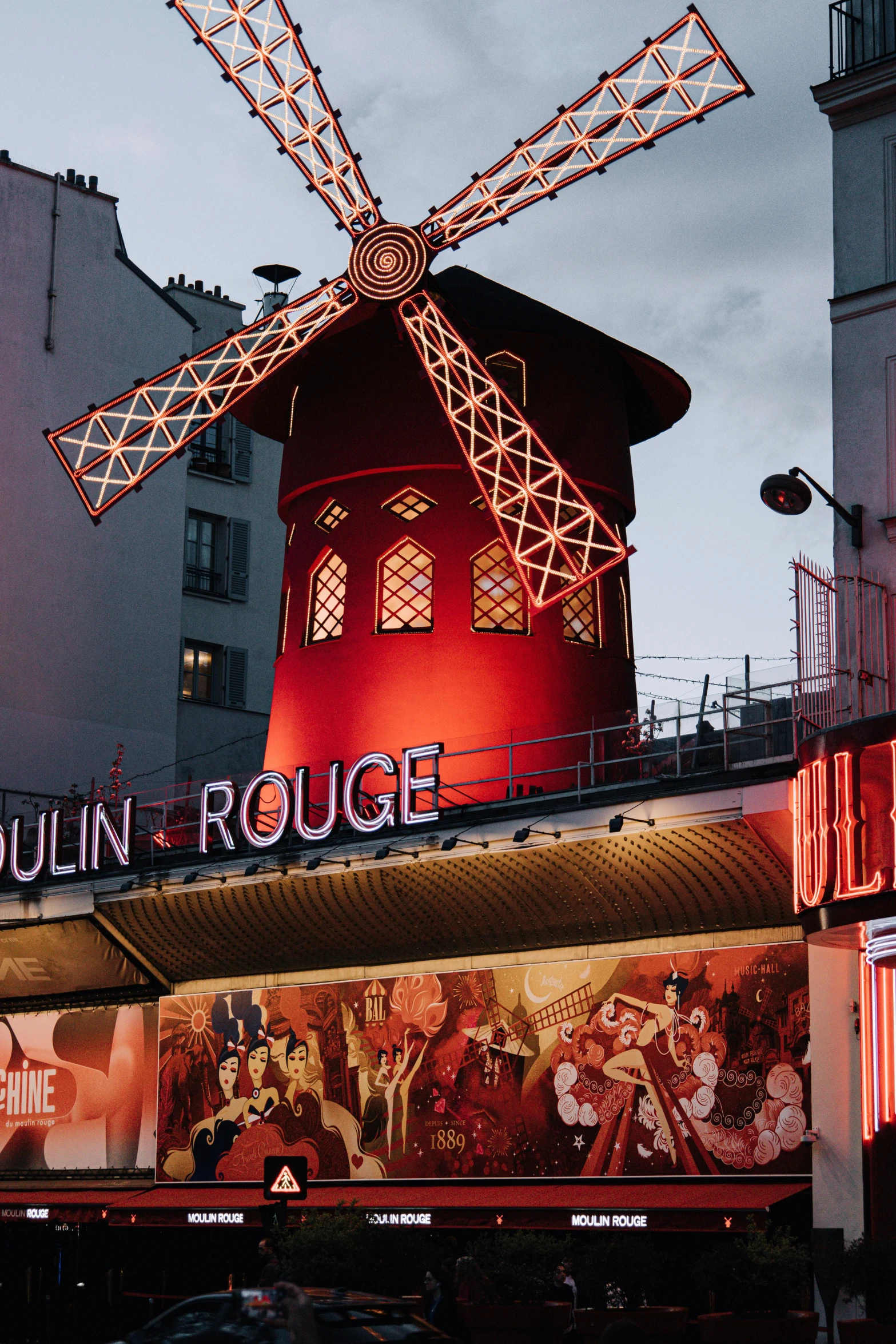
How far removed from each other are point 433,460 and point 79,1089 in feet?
24.1

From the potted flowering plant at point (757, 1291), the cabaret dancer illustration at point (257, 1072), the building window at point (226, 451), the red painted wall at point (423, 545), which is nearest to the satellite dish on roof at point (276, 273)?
the building window at point (226, 451)

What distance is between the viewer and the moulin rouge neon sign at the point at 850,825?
32.7 feet

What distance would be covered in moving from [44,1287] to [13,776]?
607 cm

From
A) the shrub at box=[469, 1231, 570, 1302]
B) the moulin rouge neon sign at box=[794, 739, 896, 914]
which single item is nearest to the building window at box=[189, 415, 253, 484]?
the shrub at box=[469, 1231, 570, 1302]

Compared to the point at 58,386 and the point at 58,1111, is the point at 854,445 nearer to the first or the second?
the point at 58,1111

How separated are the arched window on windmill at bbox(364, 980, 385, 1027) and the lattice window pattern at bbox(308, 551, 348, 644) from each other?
3.29 metres

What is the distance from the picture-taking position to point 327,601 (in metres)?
17.0

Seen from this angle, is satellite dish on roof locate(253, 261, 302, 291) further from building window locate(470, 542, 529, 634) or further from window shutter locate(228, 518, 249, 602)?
building window locate(470, 542, 529, 634)

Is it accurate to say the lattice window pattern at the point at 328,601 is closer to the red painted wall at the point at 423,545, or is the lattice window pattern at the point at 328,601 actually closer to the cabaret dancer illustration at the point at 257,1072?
the red painted wall at the point at 423,545

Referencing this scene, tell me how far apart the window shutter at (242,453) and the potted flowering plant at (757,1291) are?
16356mm

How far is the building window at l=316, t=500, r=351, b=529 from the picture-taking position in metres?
17.1

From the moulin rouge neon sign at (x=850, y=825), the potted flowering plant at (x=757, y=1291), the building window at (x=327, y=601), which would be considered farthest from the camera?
the building window at (x=327, y=601)

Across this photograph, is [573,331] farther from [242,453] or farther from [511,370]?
[242,453]

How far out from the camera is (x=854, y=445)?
12.3m
